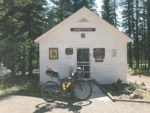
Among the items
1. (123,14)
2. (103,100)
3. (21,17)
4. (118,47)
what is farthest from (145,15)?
(103,100)

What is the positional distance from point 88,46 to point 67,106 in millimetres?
5104

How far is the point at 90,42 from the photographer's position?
960cm

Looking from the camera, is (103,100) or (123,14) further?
(123,14)

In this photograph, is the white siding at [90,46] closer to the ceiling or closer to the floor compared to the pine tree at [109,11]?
closer to the floor

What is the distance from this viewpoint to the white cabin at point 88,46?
9469mm

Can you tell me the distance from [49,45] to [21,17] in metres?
6.35

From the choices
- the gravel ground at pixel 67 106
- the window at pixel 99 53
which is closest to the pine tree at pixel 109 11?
the window at pixel 99 53

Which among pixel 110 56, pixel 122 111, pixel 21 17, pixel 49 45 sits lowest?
pixel 122 111

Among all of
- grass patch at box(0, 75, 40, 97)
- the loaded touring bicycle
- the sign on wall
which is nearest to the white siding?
the sign on wall

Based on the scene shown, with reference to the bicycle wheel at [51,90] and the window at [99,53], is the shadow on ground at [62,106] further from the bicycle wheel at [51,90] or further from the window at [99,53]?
the window at [99,53]

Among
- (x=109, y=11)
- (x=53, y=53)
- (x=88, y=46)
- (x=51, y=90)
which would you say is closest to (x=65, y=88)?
(x=51, y=90)

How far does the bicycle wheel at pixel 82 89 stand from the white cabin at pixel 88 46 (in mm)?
3319

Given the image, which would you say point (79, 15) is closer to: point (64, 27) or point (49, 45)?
point (64, 27)

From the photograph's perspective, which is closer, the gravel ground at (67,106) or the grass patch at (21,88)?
the gravel ground at (67,106)
